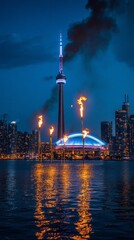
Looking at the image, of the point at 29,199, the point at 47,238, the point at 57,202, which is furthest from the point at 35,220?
the point at 29,199

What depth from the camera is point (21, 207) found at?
26.0m

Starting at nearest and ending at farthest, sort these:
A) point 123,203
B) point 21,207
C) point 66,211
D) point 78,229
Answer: point 78,229
point 66,211
point 21,207
point 123,203

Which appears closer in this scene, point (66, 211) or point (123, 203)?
point (66, 211)

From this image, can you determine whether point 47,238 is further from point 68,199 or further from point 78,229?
point 68,199

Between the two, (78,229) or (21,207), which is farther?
(21,207)

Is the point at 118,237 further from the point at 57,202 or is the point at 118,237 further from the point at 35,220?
the point at 57,202

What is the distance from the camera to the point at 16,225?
19.3 metres

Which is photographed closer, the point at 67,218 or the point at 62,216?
the point at 67,218

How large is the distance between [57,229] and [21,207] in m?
8.27

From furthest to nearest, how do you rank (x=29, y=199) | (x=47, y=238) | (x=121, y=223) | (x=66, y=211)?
1. (x=29, y=199)
2. (x=66, y=211)
3. (x=121, y=223)
4. (x=47, y=238)

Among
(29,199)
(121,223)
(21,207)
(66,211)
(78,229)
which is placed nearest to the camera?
(78,229)

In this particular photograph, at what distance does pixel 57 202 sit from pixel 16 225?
9.72m

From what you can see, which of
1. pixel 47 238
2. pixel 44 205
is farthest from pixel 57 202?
pixel 47 238

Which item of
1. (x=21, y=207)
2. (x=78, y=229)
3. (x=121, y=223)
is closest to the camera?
(x=78, y=229)
